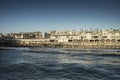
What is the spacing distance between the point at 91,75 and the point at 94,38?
11114 cm

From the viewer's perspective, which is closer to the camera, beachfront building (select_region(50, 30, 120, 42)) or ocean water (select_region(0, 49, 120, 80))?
ocean water (select_region(0, 49, 120, 80))

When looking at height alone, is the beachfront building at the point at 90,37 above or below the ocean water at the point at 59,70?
above

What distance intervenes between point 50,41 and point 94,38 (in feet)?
→ 93.2

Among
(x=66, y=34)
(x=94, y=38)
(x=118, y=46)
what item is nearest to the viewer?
(x=118, y=46)

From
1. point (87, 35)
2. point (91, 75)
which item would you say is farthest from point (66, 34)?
point (91, 75)

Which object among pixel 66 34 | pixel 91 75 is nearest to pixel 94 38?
pixel 66 34

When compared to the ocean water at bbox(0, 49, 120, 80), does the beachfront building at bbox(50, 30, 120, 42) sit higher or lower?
higher

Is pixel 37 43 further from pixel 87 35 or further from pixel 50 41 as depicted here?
pixel 87 35

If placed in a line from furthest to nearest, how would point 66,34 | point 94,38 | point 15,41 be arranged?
point 66,34 → point 15,41 → point 94,38

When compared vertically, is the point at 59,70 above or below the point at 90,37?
below

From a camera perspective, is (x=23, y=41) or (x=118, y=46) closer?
(x=118, y=46)

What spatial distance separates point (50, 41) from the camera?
143125 mm

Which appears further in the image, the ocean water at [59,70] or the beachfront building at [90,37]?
the beachfront building at [90,37]

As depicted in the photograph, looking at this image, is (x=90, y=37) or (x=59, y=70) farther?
(x=90, y=37)
